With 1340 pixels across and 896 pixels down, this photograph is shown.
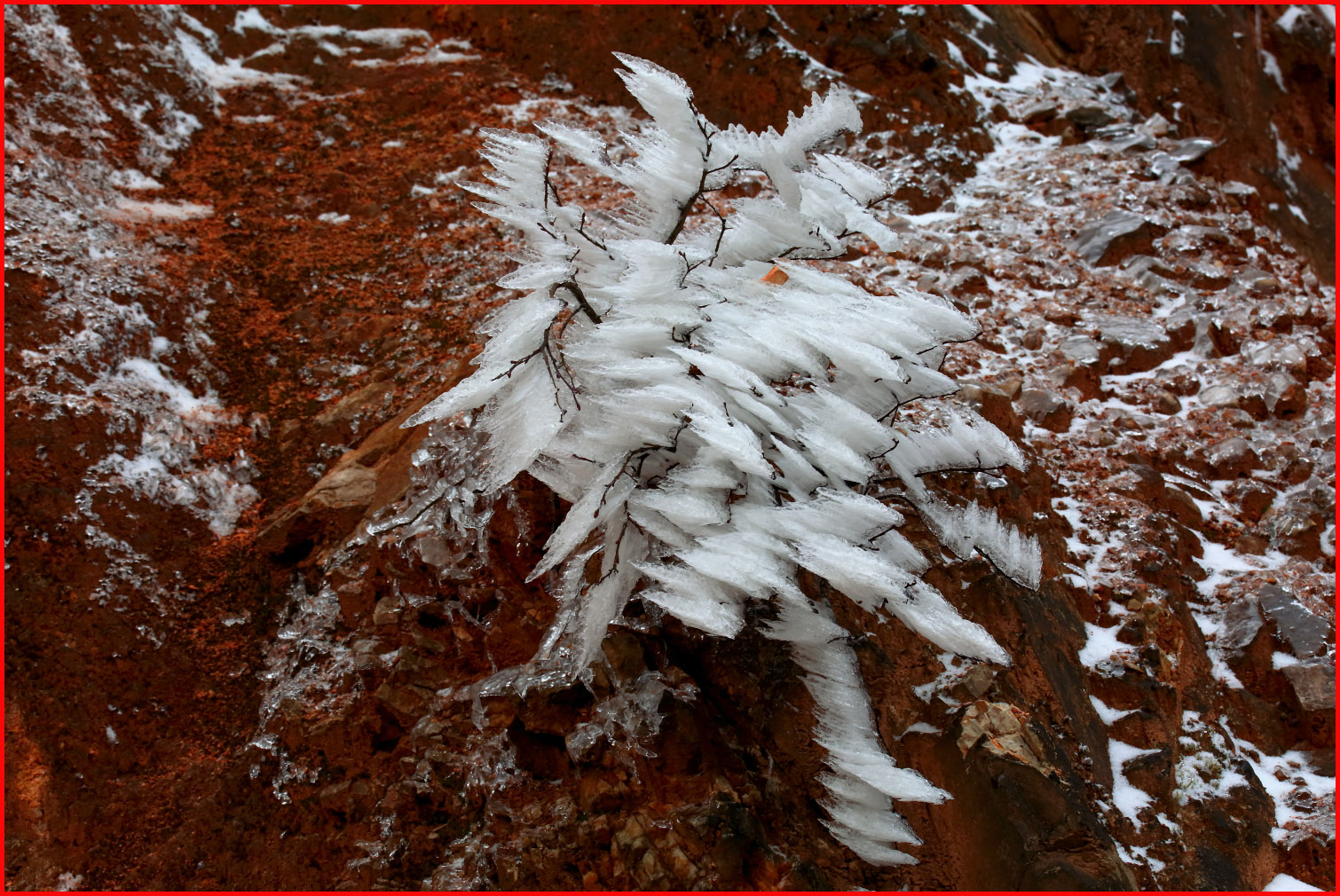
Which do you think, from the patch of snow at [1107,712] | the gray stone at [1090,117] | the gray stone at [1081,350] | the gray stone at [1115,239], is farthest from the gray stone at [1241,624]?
the gray stone at [1090,117]

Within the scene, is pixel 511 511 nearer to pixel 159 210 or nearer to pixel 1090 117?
pixel 159 210

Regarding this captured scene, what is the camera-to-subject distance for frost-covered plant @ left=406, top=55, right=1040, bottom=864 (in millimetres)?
2607

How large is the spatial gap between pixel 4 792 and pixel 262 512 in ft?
4.59

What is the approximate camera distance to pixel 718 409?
2.58 metres

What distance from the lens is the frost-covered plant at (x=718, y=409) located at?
2.61m

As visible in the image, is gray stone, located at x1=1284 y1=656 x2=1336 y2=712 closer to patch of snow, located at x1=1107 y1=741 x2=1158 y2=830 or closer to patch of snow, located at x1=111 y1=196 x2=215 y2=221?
patch of snow, located at x1=1107 y1=741 x2=1158 y2=830

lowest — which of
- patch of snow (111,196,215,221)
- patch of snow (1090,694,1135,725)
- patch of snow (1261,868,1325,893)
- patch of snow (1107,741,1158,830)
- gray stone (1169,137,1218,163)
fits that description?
patch of snow (111,196,215,221)

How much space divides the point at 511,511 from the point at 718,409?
1.02m

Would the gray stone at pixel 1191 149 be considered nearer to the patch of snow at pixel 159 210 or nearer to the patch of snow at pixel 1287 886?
the patch of snow at pixel 1287 886

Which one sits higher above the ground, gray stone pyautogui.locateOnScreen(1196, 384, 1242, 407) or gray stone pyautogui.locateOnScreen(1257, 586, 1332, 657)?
gray stone pyautogui.locateOnScreen(1196, 384, 1242, 407)

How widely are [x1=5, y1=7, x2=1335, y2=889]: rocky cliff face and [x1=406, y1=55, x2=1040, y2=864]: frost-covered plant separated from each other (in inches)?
9.0

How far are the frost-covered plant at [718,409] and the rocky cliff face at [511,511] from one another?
229 mm

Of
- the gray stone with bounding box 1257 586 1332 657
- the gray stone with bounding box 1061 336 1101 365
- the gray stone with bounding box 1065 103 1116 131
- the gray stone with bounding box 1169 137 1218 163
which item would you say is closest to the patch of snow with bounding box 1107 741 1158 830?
the gray stone with bounding box 1257 586 1332 657

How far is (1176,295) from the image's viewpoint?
534cm
